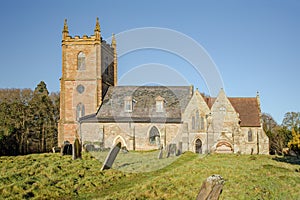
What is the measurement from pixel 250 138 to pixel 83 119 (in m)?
19.0

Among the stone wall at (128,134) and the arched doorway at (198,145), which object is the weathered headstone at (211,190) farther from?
the arched doorway at (198,145)

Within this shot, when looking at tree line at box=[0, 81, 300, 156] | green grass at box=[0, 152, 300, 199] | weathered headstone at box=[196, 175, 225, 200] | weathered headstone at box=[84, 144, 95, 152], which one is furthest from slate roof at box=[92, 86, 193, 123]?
weathered headstone at box=[196, 175, 225, 200]

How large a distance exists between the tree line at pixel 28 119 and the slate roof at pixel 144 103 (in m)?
13.5

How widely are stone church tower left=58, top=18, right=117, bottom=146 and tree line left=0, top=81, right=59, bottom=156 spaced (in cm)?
840

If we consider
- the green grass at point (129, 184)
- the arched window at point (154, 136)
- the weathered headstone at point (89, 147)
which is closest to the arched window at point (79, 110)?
the weathered headstone at point (89, 147)

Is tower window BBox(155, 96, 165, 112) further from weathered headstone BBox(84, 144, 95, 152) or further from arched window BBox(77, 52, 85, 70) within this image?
arched window BBox(77, 52, 85, 70)

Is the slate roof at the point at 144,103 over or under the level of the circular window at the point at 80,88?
under

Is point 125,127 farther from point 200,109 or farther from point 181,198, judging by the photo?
point 181,198

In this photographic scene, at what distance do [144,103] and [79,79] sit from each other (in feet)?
27.8

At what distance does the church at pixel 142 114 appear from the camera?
39656mm

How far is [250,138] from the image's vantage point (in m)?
41.2

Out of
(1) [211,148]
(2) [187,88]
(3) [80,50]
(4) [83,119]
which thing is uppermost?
(3) [80,50]

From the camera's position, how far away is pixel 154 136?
40188 millimetres

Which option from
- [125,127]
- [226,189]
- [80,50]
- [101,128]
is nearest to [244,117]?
[125,127]
